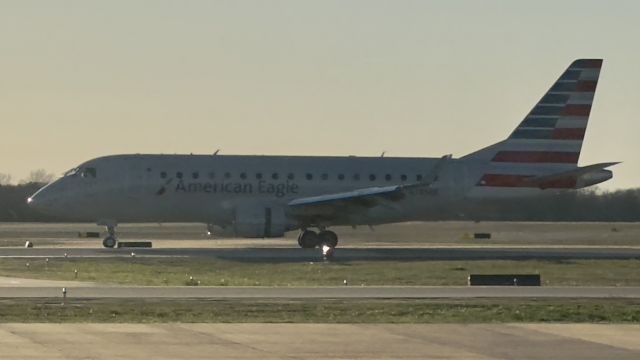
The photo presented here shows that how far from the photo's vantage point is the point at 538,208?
77312 mm

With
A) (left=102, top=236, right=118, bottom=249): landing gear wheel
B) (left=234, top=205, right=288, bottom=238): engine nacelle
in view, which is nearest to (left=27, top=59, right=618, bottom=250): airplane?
(left=234, top=205, right=288, bottom=238): engine nacelle

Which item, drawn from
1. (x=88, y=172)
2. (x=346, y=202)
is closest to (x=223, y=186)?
(x=346, y=202)

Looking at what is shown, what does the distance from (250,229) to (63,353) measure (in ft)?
124

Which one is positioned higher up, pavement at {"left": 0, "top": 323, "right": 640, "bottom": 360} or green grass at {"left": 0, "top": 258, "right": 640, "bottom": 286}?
green grass at {"left": 0, "top": 258, "right": 640, "bottom": 286}

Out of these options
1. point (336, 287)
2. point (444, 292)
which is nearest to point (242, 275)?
point (336, 287)

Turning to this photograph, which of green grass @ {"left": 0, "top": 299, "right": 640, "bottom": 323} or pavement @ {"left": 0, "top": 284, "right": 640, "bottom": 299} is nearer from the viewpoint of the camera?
green grass @ {"left": 0, "top": 299, "right": 640, "bottom": 323}

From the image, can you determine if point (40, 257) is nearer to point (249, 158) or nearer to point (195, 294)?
point (249, 158)

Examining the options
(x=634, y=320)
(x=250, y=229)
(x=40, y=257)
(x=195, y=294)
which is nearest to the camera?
(x=634, y=320)

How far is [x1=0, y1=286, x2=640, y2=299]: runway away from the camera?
33.7 metres

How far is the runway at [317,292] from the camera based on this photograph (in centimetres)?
3372

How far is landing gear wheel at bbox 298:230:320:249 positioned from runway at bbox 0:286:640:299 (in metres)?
23.2

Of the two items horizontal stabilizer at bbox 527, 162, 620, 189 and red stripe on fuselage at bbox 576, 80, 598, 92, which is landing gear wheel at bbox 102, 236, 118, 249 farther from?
red stripe on fuselage at bbox 576, 80, 598, 92

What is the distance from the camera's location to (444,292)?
3572cm

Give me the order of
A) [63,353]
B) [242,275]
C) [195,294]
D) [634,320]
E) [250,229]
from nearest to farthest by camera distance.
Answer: [63,353] < [634,320] < [195,294] < [242,275] < [250,229]
